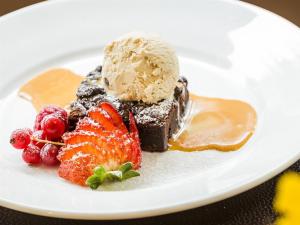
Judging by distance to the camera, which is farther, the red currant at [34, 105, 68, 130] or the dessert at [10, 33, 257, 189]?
the red currant at [34, 105, 68, 130]

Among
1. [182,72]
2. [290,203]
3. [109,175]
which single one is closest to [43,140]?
[109,175]

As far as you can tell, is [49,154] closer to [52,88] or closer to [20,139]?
[20,139]

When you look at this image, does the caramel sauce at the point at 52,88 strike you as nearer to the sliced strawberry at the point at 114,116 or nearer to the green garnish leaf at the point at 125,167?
the sliced strawberry at the point at 114,116

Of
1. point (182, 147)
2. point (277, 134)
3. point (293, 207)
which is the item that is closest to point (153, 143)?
point (182, 147)

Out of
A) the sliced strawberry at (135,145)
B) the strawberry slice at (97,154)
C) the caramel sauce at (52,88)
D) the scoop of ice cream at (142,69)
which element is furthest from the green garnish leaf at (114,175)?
the caramel sauce at (52,88)

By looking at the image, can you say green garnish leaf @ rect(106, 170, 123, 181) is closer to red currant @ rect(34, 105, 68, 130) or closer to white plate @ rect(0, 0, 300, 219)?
white plate @ rect(0, 0, 300, 219)

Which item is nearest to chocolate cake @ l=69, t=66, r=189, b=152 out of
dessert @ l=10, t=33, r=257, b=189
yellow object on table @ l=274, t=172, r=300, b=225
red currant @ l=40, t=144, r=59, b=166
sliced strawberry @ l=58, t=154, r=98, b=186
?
dessert @ l=10, t=33, r=257, b=189

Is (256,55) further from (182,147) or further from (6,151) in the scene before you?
(6,151)
